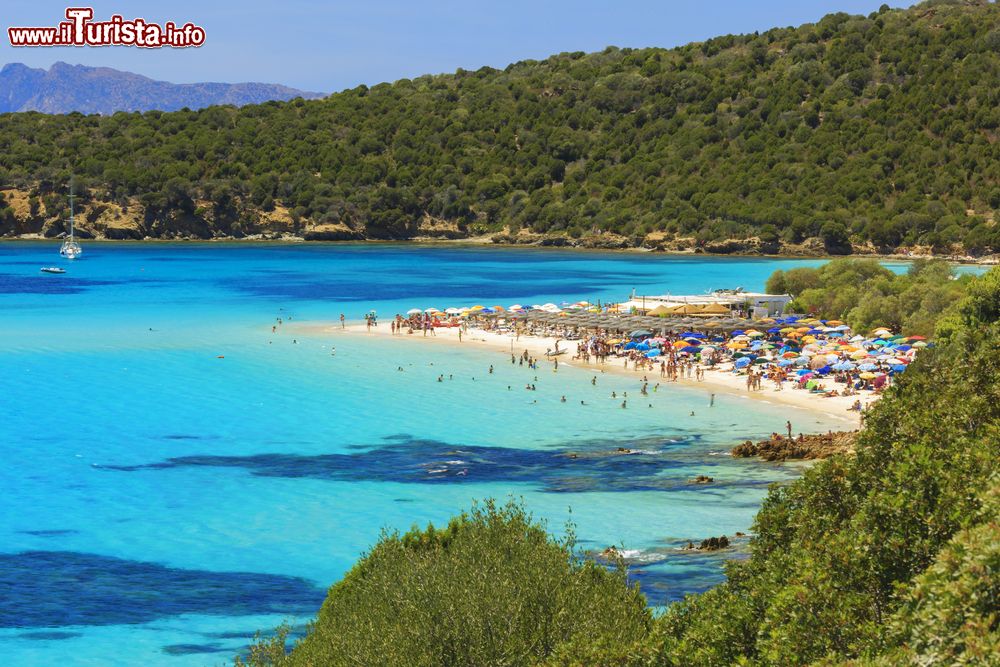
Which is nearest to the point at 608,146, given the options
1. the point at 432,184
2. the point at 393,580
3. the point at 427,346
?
the point at 432,184

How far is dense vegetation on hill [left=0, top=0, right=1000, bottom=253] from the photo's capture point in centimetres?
11812

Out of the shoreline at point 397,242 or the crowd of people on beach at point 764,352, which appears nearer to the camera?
the crowd of people on beach at point 764,352

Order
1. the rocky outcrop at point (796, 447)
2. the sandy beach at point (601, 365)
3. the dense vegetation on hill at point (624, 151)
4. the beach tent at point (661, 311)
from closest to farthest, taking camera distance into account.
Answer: the rocky outcrop at point (796, 447), the sandy beach at point (601, 365), the beach tent at point (661, 311), the dense vegetation on hill at point (624, 151)

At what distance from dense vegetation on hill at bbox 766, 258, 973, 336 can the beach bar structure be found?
126 centimetres

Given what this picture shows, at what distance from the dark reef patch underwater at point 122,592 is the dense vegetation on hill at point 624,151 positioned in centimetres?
9490

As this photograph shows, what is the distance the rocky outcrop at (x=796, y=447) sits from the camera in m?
30.8

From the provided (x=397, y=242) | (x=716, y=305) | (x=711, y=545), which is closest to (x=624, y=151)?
(x=397, y=242)

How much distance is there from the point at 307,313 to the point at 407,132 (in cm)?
8755

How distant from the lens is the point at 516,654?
12.2m

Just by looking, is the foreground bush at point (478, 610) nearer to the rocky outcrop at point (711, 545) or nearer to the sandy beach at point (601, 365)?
the rocky outcrop at point (711, 545)

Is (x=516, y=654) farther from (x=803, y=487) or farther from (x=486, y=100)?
(x=486, y=100)

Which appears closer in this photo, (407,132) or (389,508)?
(389,508)

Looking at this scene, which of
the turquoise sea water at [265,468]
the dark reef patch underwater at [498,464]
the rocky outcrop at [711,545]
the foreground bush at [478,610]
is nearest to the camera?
the foreground bush at [478,610]

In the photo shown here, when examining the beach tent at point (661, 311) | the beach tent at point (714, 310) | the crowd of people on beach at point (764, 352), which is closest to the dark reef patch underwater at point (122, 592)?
the crowd of people on beach at point (764, 352)
